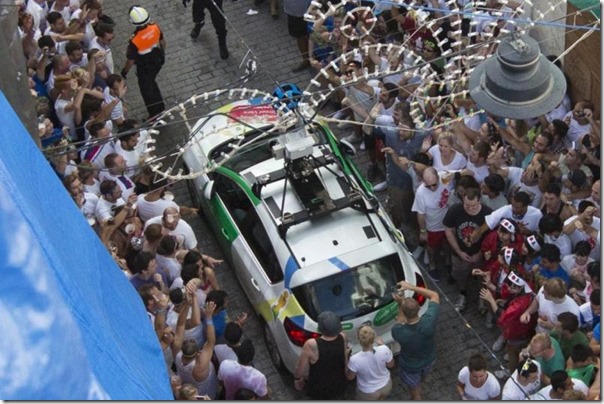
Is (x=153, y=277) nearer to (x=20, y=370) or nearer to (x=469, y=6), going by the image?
(x=469, y=6)

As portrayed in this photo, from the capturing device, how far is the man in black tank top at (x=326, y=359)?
31.7 ft

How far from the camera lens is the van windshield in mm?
10133

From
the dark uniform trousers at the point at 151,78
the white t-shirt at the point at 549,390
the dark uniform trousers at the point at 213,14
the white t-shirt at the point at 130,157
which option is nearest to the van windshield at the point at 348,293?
the white t-shirt at the point at 549,390

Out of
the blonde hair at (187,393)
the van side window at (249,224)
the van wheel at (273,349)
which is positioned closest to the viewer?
the blonde hair at (187,393)

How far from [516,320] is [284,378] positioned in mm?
2357

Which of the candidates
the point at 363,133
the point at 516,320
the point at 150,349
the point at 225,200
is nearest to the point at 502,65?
the point at 516,320

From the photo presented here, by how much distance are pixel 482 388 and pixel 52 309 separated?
17.0 feet

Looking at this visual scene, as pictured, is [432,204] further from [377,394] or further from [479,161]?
[377,394]

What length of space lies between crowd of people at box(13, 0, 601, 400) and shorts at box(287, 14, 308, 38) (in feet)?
2.48

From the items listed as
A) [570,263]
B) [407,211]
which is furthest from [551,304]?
[407,211]

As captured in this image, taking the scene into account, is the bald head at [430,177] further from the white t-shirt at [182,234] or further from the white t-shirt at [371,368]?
the white t-shirt at [182,234]

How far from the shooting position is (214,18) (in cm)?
1452

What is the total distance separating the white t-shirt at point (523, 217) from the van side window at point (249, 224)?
1960mm

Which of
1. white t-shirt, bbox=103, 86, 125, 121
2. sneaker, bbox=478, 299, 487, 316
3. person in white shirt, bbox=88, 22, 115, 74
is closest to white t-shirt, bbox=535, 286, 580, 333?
sneaker, bbox=478, 299, 487, 316
